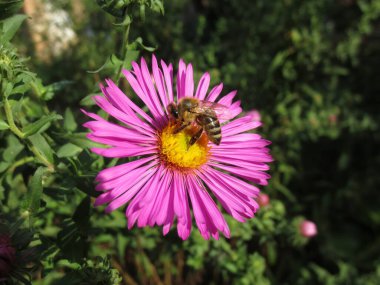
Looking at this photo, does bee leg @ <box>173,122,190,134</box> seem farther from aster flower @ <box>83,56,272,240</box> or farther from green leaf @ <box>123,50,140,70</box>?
green leaf @ <box>123,50,140,70</box>

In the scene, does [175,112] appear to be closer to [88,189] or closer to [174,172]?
[174,172]

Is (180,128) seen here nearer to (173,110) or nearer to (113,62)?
(173,110)

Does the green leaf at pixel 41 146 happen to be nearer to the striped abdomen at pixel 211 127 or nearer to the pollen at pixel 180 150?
the pollen at pixel 180 150

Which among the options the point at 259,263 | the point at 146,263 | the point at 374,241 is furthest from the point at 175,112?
the point at 374,241

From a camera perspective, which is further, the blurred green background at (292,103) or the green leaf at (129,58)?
the blurred green background at (292,103)

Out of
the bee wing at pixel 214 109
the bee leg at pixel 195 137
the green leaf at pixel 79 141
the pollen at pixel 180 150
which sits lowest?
the green leaf at pixel 79 141

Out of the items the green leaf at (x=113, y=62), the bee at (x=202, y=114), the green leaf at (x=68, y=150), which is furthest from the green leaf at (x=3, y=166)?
the bee at (x=202, y=114)

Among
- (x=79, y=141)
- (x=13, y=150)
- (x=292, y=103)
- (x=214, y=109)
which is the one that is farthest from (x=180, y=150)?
(x=292, y=103)
